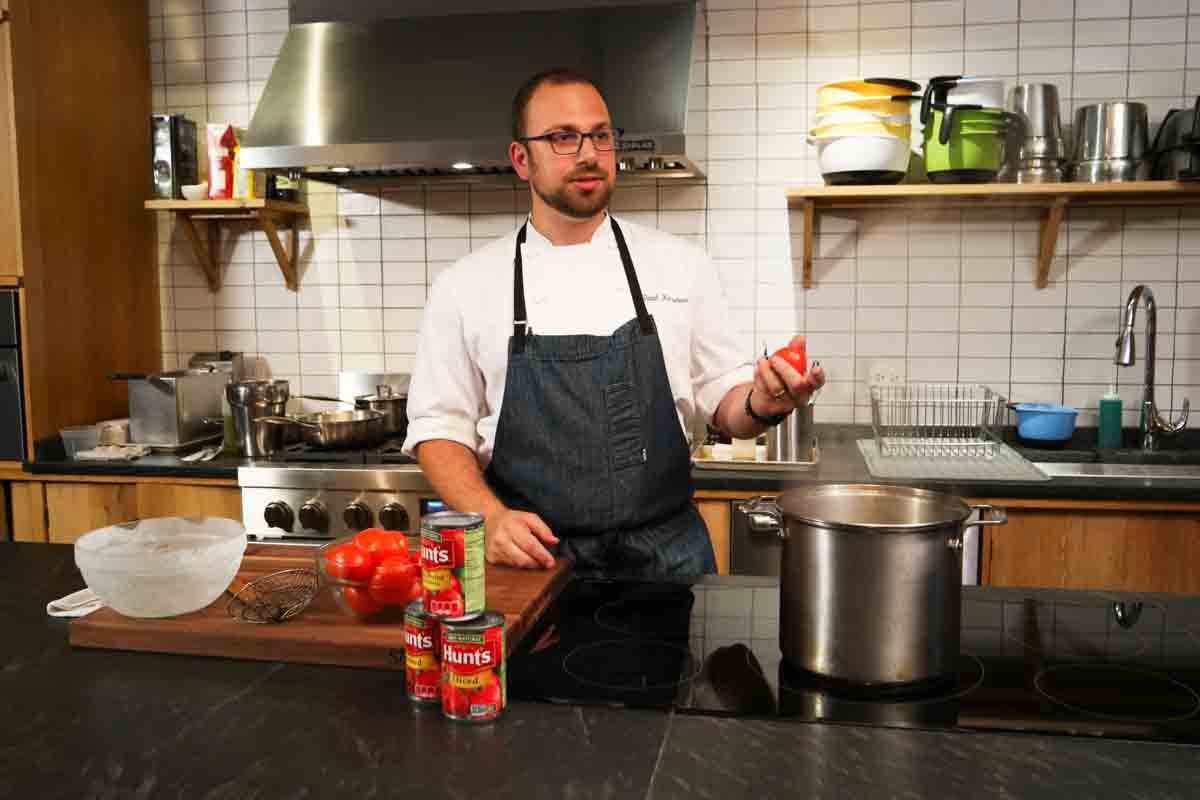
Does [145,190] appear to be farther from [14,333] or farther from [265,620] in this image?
[265,620]

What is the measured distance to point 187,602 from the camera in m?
1.42

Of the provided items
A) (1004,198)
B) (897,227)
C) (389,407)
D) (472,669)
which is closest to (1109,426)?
(1004,198)

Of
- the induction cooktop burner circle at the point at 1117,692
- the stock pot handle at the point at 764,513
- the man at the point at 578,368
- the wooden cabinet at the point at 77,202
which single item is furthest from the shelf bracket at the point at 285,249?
the induction cooktop burner circle at the point at 1117,692

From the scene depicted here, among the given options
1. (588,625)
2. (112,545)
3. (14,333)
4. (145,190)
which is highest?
(145,190)

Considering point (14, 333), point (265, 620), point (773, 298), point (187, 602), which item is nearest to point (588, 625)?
point (265, 620)

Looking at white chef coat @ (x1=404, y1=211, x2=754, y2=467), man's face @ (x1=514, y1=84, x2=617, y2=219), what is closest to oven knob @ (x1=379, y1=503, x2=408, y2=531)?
white chef coat @ (x1=404, y1=211, x2=754, y2=467)

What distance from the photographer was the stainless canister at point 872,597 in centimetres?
118

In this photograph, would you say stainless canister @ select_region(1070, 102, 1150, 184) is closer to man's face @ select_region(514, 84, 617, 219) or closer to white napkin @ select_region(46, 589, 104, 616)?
man's face @ select_region(514, 84, 617, 219)

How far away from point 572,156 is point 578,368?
383mm

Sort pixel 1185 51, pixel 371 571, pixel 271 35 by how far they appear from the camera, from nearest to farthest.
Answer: pixel 371 571 → pixel 1185 51 → pixel 271 35

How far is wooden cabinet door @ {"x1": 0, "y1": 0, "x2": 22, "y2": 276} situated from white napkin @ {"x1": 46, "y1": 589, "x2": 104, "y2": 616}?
1866mm

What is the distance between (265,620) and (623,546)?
0.71m

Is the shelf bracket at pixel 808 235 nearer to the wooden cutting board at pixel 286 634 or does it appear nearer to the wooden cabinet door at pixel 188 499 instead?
the wooden cabinet door at pixel 188 499

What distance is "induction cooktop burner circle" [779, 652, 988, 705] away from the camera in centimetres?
120
